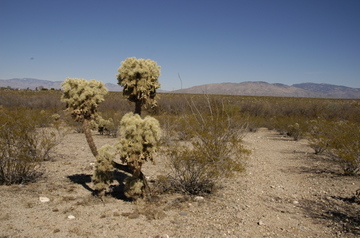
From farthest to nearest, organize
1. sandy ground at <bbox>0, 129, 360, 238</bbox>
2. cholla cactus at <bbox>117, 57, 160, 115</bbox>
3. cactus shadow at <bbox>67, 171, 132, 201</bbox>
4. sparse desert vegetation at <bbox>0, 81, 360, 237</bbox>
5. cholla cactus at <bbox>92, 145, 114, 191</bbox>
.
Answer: cactus shadow at <bbox>67, 171, 132, 201</bbox>
cholla cactus at <bbox>117, 57, 160, 115</bbox>
cholla cactus at <bbox>92, 145, 114, 191</bbox>
sparse desert vegetation at <bbox>0, 81, 360, 237</bbox>
sandy ground at <bbox>0, 129, 360, 238</bbox>

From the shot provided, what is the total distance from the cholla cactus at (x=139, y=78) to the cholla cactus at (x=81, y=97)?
0.66 m

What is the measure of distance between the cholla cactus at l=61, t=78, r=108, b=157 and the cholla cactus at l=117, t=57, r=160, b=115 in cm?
66

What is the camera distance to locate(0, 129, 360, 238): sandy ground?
14.8 feet

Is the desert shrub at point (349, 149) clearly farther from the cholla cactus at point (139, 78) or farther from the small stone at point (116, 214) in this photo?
the small stone at point (116, 214)

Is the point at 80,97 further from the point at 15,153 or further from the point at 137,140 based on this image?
the point at 15,153

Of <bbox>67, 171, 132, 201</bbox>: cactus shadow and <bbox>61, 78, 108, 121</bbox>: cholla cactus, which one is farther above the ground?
<bbox>61, 78, 108, 121</bbox>: cholla cactus

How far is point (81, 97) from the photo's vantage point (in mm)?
5379

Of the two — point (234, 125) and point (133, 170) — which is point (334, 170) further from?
point (133, 170)

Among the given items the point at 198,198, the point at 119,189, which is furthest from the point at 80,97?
the point at 198,198

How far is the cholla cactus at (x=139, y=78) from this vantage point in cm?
567

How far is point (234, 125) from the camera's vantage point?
1002cm

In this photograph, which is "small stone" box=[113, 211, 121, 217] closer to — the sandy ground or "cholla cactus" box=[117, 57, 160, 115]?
the sandy ground

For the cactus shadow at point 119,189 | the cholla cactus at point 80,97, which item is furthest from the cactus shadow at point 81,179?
the cholla cactus at point 80,97

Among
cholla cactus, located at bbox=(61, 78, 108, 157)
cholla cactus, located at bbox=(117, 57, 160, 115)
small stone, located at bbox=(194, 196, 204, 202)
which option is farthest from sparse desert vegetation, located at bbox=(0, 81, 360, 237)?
cholla cactus, located at bbox=(61, 78, 108, 157)
